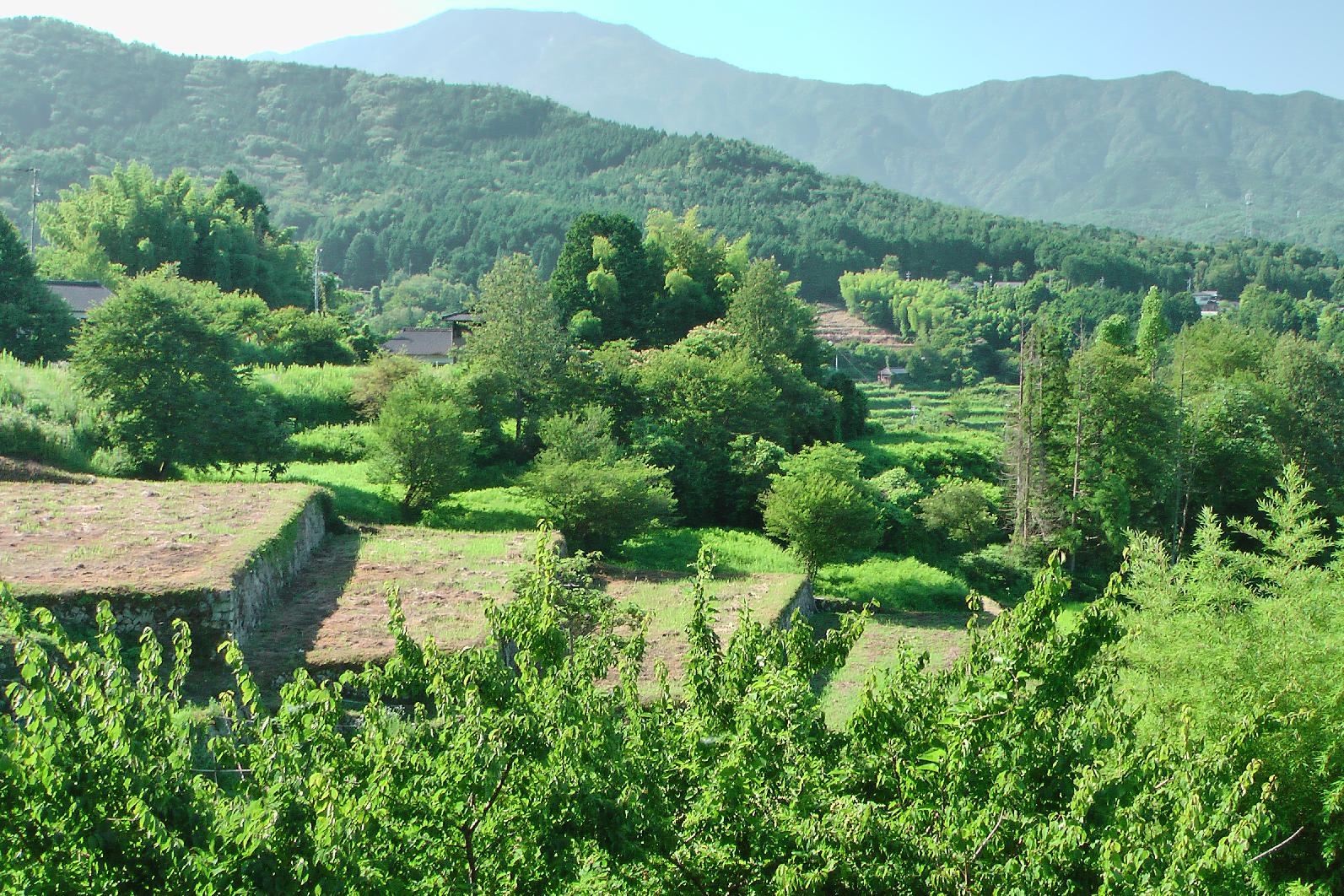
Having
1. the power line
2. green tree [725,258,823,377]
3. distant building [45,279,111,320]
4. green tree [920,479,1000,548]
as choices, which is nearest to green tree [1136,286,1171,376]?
green tree [725,258,823,377]

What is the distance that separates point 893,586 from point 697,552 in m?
4.89

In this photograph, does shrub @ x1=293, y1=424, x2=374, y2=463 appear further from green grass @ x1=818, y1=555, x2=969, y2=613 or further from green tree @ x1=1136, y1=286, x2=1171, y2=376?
green tree @ x1=1136, y1=286, x2=1171, y2=376

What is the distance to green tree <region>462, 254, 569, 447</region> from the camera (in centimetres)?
2877

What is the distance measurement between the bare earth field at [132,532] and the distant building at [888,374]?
50419 mm

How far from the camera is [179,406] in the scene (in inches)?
832

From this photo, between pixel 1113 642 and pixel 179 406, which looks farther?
pixel 179 406

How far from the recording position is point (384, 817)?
5.38m

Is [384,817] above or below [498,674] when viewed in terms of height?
below

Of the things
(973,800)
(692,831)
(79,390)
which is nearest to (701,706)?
(692,831)

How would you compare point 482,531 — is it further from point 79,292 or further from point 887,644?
point 79,292

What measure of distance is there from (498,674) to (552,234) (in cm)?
9369

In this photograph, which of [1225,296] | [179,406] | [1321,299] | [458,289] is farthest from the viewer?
[1225,296]

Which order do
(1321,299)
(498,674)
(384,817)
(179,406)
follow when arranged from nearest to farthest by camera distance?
1. (384,817)
2. (498,674)
3. (179,406)
4. (1321,299)

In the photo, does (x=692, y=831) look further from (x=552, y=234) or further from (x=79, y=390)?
(x=552, y=234)
